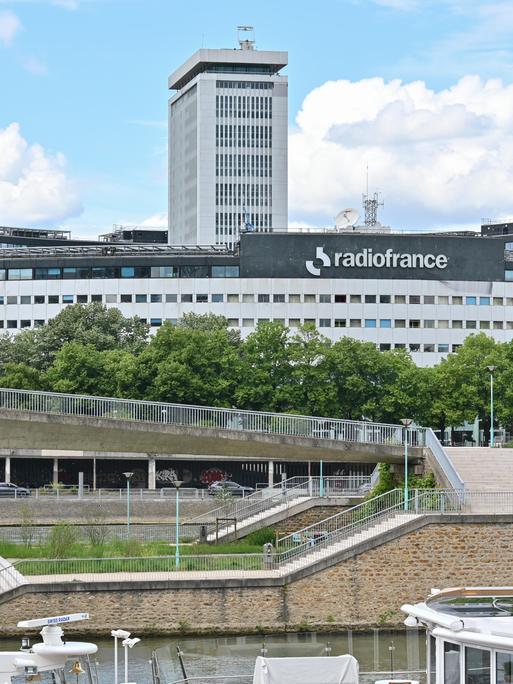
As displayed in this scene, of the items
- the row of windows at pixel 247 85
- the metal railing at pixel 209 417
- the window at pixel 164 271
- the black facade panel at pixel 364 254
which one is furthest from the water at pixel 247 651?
the row of windows at pixel 247 85

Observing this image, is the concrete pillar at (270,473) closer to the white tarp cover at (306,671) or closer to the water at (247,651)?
the water at (247,651)

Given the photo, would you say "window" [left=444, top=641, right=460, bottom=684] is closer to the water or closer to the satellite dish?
the water

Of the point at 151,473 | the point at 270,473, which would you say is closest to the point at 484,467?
the point at 270,473

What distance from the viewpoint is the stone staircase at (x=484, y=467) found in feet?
166

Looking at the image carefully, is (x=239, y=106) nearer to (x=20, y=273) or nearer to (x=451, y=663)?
(x=20, y=273)

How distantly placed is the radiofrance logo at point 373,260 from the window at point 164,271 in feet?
36.8

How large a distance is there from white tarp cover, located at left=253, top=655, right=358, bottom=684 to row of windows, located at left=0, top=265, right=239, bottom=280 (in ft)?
318

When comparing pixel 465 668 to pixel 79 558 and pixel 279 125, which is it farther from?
pixel 279 125

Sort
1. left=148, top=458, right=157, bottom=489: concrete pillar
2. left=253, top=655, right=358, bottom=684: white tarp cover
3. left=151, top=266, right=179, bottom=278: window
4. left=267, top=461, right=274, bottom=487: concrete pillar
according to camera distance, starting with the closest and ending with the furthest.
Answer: left=253, top=655, right=358, bottom=684: white tarp cover
left=148, top=458, right=157, bottom=489: concrete pillar
left=267, top=461, right=274, bottom=487: concrete pillar
left=151, top=266, right=179, bottom=278: window

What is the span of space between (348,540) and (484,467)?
922 centimetres

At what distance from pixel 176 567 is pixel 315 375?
44.0 m

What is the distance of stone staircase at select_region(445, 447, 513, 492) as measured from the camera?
166 feet

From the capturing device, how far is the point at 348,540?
45062 mm

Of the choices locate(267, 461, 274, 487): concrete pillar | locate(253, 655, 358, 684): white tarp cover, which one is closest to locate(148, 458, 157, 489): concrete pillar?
locate(267, 461, 274, 487): concrete pillar
